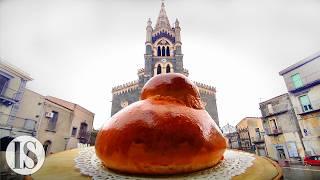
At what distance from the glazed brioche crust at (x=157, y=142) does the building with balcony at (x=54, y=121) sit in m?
13.7

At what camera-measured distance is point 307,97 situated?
56.0 feet

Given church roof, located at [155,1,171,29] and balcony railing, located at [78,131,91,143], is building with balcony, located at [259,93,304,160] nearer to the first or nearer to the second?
church roof, located at [155,1,171,29]

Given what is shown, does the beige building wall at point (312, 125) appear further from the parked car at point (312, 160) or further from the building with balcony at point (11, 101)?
the building with balcony at point (11, 101)

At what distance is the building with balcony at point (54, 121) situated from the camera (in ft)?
44.1

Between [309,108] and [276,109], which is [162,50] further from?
[309,108]

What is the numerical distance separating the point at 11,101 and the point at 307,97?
25.1 metres

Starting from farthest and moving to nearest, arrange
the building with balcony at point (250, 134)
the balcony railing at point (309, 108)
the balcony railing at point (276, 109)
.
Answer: the building with balcony at point (250, 134) < the balcony railing at point (276, 109) < the balcony railing at point (309, 108)

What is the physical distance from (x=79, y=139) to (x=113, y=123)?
780 inches

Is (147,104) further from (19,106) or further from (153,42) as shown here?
(153,42)

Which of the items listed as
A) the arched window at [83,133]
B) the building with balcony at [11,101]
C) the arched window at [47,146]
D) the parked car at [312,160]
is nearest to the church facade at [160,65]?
the arched window at [83,133]

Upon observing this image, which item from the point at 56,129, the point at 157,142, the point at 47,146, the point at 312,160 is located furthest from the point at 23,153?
the point at 312,160

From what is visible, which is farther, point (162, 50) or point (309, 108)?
point (162, 50)

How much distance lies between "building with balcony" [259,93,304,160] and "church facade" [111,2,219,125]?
6131mm

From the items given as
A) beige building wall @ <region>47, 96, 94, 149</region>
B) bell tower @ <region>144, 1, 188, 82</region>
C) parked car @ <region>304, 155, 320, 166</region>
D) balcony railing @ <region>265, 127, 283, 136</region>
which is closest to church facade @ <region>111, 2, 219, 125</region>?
bell tower @ <region>144, 1, 188, 82</region>
